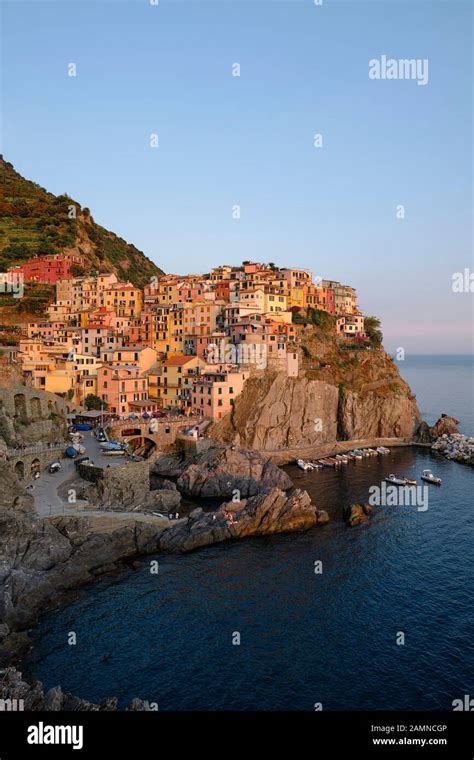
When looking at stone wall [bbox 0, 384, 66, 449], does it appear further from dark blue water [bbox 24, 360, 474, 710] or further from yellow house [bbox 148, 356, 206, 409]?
dark blue water [bbox 24, 360, 474, 710]

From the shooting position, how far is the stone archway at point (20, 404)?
5481 cm

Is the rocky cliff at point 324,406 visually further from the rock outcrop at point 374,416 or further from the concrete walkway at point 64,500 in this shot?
the concrete walkway at point 64,500

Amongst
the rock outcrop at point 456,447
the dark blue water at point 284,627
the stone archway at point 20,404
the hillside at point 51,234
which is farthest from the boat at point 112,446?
the hillside at point 51,234

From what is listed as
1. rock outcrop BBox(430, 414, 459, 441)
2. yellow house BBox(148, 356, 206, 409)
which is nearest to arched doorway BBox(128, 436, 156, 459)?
yellow house BBox(148, 356, 206, 409)

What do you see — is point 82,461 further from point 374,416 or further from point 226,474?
point 374,416

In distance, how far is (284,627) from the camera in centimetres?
3131

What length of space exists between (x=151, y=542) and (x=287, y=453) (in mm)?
31853

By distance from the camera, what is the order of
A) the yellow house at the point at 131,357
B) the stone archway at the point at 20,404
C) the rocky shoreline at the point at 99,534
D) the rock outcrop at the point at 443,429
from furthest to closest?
the rock outcrop at the point at 443,429, the yellow house at the point at 131,357, the stone archway at the point at 20,404, the rocky shoreline at the point at 99,534

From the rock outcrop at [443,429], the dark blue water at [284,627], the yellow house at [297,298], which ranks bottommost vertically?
the dark blue water at [284,627]

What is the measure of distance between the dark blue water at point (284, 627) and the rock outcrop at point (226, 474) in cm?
1167

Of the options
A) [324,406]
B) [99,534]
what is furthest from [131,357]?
[99,534]

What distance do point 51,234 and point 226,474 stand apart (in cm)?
8017

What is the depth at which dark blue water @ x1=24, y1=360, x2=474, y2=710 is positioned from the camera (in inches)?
1020

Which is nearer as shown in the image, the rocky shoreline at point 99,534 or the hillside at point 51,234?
the rocky shoreline at point 99,534
